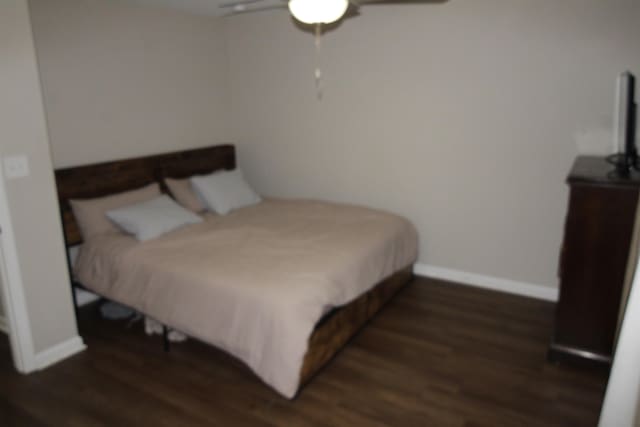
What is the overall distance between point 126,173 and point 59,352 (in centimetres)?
148

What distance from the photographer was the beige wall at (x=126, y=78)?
3.25 metres

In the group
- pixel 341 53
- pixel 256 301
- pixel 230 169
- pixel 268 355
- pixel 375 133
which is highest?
pixel 341 53

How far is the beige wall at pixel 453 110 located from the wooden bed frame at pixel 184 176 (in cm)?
66

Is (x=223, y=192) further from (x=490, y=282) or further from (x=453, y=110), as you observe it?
(x=490, y=282)

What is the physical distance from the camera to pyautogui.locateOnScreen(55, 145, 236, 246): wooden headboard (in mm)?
3281

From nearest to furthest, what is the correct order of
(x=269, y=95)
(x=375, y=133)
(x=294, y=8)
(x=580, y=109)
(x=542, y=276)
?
(x=294, y=8) < (x=580, y=109) < (x=542, y=276) < (x=375, y=133) < (x=269, y=95)

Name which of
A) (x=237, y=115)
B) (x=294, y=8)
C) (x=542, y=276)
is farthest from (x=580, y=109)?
(x=237, y=115)

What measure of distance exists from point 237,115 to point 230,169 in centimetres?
58

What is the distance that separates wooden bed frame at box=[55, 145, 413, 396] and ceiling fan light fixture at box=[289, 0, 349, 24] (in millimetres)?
1634

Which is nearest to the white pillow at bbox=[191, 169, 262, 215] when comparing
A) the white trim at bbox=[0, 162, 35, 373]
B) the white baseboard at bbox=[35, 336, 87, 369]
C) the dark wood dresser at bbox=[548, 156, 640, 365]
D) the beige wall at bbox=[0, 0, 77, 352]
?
the beige wall at bbox=[0, 0, 77, 352]

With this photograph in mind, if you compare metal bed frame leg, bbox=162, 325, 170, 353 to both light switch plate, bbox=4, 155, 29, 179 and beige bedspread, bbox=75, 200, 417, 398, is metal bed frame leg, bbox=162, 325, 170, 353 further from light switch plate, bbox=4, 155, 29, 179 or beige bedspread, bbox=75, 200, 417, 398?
light switch plate, bbox=4, 155, 29, 179

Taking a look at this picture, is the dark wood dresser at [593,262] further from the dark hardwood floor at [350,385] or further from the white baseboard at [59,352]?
the white baseboard at [59,352]

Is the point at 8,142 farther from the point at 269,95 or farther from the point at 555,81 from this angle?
the point at 555,81

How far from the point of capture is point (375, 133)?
402cm
